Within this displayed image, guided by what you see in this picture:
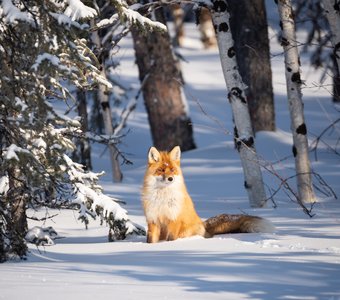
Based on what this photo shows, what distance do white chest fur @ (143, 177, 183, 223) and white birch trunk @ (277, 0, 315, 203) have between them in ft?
10.8

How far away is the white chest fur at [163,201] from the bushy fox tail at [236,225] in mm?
588

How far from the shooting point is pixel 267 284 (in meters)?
6.22

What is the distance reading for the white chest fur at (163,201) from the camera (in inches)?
387

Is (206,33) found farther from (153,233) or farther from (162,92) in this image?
(153,233)

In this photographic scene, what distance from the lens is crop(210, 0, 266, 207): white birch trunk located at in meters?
12.2

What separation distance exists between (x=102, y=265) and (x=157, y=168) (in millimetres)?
2778

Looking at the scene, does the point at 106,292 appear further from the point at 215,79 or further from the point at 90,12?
the point at 215,79

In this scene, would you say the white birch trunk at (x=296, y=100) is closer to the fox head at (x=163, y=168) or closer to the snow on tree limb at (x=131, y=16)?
the snow on tree limb at (x=131, y=16)

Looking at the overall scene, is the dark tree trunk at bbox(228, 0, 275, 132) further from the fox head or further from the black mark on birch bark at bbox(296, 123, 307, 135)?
the fox head

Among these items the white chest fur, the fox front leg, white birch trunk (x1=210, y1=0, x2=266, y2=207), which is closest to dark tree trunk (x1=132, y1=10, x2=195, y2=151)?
white birch trunk (x1=210, y1=0, x2=266, y2=207)

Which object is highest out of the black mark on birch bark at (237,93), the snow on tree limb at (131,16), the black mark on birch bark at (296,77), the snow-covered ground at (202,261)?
the snow on tree limb at (131,16)

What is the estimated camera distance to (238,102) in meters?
12.6

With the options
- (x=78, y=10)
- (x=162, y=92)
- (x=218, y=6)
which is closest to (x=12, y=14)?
(x=78, y=10)

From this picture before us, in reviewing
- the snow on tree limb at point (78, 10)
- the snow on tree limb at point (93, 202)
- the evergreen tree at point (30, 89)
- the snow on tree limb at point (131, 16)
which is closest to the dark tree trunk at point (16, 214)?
the evergreen tree at point (30, 89)
